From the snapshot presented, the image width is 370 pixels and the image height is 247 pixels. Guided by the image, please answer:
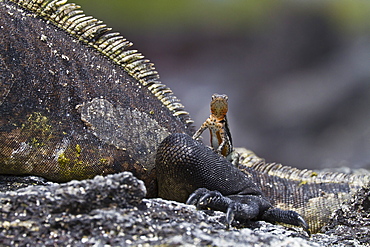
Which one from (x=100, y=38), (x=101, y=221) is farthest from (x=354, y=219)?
(x=100, y=38)

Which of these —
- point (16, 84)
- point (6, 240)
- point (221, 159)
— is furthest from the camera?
point (221, 159)

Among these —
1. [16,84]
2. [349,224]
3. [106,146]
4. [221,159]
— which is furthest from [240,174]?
[16,84]

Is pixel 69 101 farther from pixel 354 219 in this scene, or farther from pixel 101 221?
pixel 354 219

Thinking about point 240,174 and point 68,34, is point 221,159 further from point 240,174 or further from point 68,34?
point 68,34

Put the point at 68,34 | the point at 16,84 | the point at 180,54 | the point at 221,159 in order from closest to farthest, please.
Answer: the point at 16,84, the point at 221,159, the point at 68,34, the point at 180,54

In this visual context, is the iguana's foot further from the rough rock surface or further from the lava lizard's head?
the lava lizard's head

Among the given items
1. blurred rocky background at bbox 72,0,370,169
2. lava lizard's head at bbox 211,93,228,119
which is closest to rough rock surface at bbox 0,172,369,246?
lava lizard's head at bbox 211,93,228,119

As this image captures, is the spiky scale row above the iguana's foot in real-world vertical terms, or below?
above
